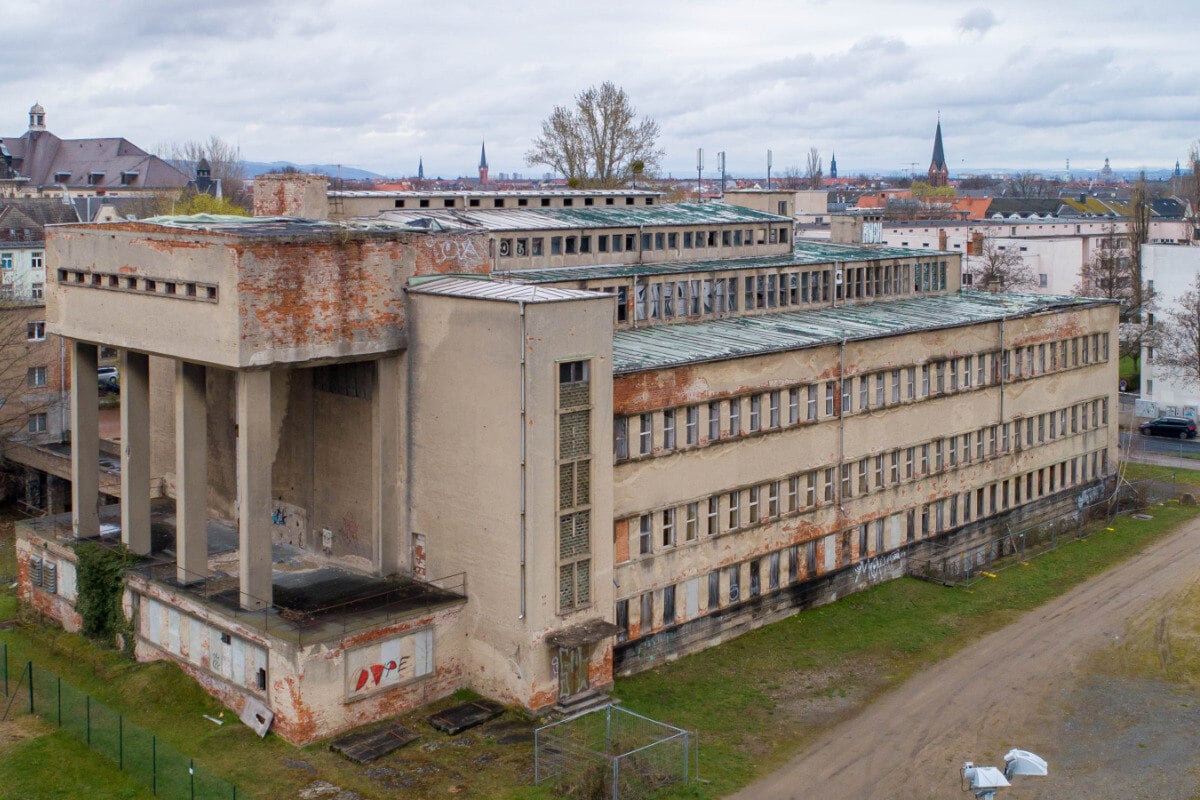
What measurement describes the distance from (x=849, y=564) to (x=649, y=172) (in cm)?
5535

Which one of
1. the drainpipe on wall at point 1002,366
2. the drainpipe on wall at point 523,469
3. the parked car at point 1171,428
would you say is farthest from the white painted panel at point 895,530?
the parked car at point 1171,428

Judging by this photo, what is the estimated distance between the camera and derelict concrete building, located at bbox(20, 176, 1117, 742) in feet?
118

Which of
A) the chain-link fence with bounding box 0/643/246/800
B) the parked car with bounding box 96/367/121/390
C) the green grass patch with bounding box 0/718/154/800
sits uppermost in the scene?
the parked car with bounding box 96/367/121/390

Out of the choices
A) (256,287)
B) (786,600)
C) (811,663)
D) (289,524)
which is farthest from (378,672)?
(786,600)

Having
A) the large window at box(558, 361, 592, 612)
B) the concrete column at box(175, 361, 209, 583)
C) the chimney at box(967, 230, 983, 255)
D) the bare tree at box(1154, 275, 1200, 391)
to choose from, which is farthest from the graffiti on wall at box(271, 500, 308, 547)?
the chimney at box(967, 230, 983, 255)

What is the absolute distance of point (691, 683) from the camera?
39.6 metres

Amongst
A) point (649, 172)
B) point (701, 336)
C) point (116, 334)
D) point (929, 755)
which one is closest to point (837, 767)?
point (929, 755)

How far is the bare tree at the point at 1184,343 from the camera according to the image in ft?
263

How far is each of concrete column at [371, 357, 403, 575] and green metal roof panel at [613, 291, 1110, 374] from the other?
22.2ft

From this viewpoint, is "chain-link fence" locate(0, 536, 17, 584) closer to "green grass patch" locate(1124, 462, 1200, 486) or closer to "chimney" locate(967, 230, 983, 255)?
"green grass patch" locate(1124, 462, 1200, 486)

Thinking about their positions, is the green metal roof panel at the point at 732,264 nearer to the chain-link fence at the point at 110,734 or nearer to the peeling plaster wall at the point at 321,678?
the peeling plaster wall at the point at 321,678

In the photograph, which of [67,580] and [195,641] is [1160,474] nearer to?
[195,641]

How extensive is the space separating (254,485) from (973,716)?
2155 cm

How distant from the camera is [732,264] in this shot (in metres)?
52.4
